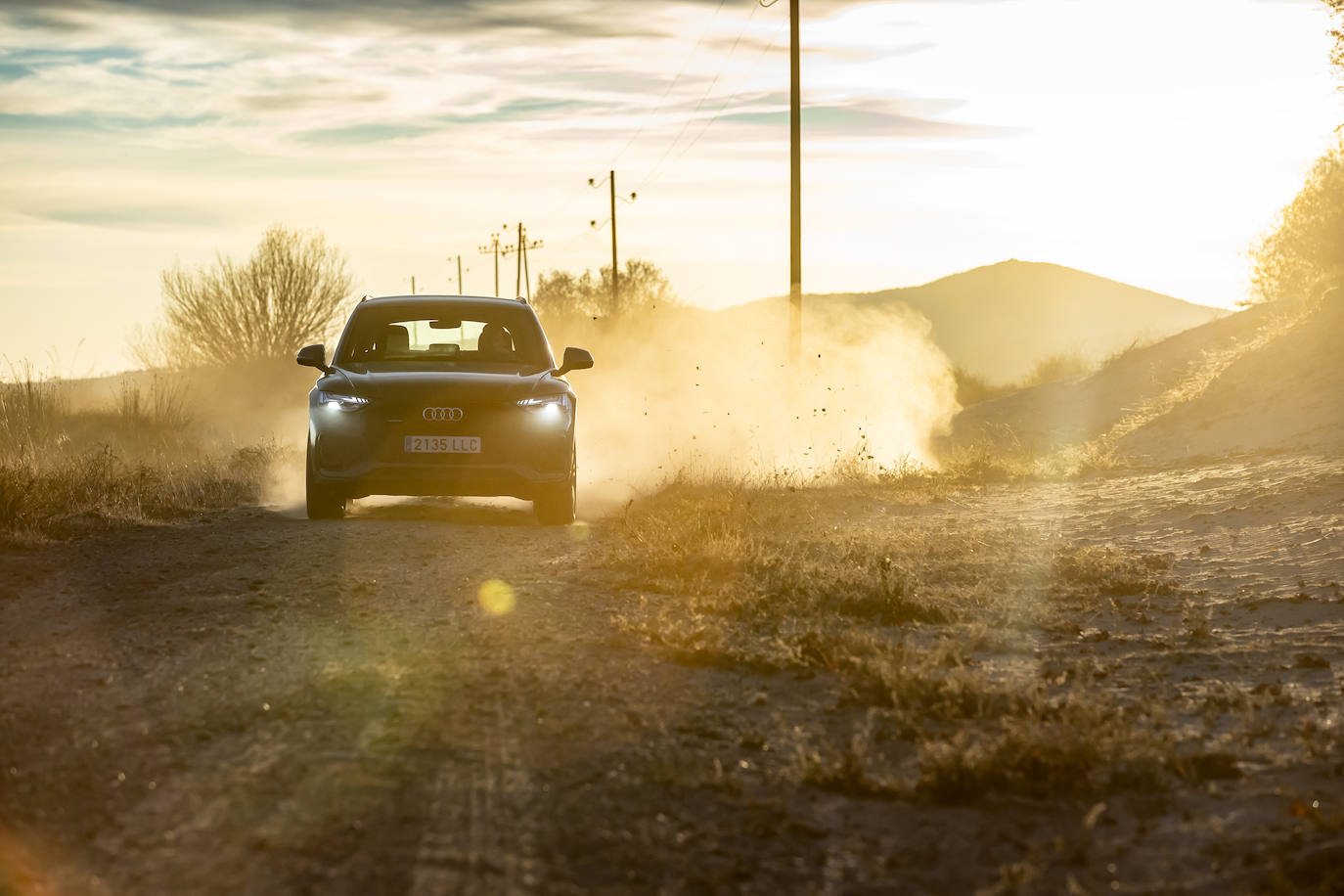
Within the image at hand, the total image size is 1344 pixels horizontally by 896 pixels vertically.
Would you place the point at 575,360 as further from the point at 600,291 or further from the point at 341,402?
the point at 600,291

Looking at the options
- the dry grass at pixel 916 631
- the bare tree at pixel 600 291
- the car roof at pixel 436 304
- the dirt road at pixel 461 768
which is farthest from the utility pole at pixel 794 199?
the bare tree at pixel 600 291

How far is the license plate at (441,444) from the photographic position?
10.2m

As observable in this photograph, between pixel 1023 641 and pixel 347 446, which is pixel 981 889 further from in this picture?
pixel 347 446

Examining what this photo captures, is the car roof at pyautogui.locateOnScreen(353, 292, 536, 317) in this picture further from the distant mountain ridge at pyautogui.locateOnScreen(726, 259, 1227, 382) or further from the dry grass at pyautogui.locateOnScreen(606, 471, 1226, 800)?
the distant mountain ridge at pyautogui.locateOnScreen(726, 259, 1227, 382)

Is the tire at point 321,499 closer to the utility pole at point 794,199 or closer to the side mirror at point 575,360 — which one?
the side mirror at point 575,360

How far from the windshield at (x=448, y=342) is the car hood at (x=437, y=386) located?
41 centimetres

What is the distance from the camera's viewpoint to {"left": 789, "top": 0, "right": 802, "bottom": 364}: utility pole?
2553 cm

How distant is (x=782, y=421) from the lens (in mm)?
22031

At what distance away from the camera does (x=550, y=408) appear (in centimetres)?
1044

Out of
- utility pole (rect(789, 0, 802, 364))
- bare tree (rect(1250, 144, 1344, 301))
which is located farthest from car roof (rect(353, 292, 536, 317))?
bare tree (rect(1250, 144, 1344, 301))

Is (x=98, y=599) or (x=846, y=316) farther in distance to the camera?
(x=846, y=316)

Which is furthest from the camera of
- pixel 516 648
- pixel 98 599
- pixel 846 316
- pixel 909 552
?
pixel 846 316

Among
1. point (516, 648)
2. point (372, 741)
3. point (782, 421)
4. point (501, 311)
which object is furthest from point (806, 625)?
point (782, 421)

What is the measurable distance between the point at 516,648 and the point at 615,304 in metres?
45.5
